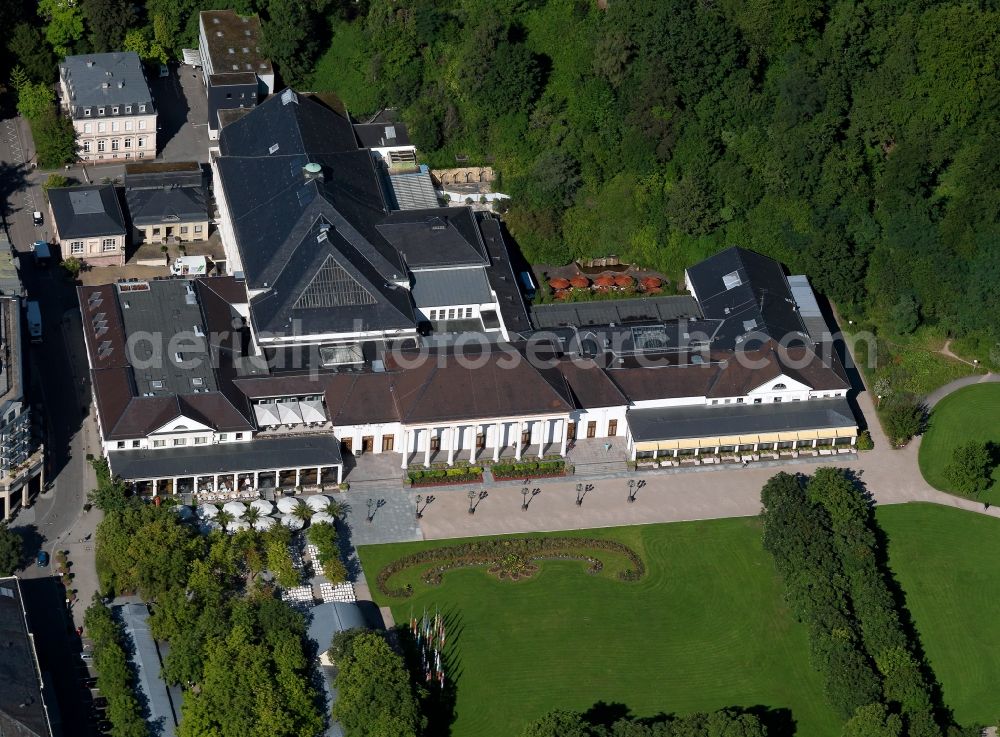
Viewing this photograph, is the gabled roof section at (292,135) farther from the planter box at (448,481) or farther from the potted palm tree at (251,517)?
the potted palm tree at (251,517)

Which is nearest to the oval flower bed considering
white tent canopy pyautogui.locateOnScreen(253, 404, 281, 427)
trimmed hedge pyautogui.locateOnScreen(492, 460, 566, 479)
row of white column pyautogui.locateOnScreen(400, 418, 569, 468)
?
trimmed hedge pyautogui.locateOnScreen(492, 460, 566, 479)

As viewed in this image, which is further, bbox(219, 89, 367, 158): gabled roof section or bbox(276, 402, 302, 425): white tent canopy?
bbox(219, 89, 367, 158): gabled roof section

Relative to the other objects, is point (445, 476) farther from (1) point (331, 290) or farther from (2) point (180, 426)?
(2) point (180, 426)

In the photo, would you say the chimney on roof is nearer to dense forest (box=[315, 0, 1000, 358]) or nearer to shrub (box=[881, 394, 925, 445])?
dense forest (box=[315, 0, 1000, 358])

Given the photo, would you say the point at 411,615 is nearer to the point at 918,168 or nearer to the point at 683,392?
the point at 683,392

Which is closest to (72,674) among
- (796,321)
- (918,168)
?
(796,321)

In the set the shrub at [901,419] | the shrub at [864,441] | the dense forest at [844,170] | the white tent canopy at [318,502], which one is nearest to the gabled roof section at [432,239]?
the dense forest at [844,170]

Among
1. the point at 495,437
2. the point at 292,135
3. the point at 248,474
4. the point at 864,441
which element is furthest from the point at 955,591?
the point at 292,135
